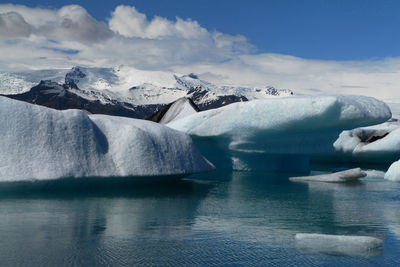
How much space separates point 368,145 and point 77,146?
1418cm

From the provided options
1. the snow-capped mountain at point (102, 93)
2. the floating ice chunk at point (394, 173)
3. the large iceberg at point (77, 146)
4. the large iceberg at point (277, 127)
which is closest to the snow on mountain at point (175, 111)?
the large iceberg at point (277, 127)

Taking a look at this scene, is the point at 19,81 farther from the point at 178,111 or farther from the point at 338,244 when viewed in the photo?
the point at 338,244

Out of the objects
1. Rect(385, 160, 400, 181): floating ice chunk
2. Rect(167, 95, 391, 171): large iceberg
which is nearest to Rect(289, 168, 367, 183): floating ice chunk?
Rect(385, 160, 400, 181): floating ice chunk

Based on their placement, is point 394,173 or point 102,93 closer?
point 394,173

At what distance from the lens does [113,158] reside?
28.2 feet

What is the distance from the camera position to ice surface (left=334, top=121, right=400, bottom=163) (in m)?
18.6

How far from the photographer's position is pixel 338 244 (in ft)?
15.1

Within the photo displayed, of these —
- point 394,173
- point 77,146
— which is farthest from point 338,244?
point 394,173

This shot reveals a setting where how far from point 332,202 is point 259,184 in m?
2.96

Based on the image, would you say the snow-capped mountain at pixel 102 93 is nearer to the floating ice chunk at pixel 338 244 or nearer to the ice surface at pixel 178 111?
the ice surface at pixel 178 111

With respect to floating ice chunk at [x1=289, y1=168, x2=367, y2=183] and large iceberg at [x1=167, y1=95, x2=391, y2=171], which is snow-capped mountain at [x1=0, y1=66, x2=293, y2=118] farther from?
floating ice chunk at [x1=289, y1=168, x2=367, y2=183]

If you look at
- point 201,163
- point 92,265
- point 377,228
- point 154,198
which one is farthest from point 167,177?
point 92,265

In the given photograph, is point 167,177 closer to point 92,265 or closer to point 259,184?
point 259,184

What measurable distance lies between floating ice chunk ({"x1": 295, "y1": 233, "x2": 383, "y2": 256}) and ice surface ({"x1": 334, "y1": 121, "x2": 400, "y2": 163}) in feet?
48.0
